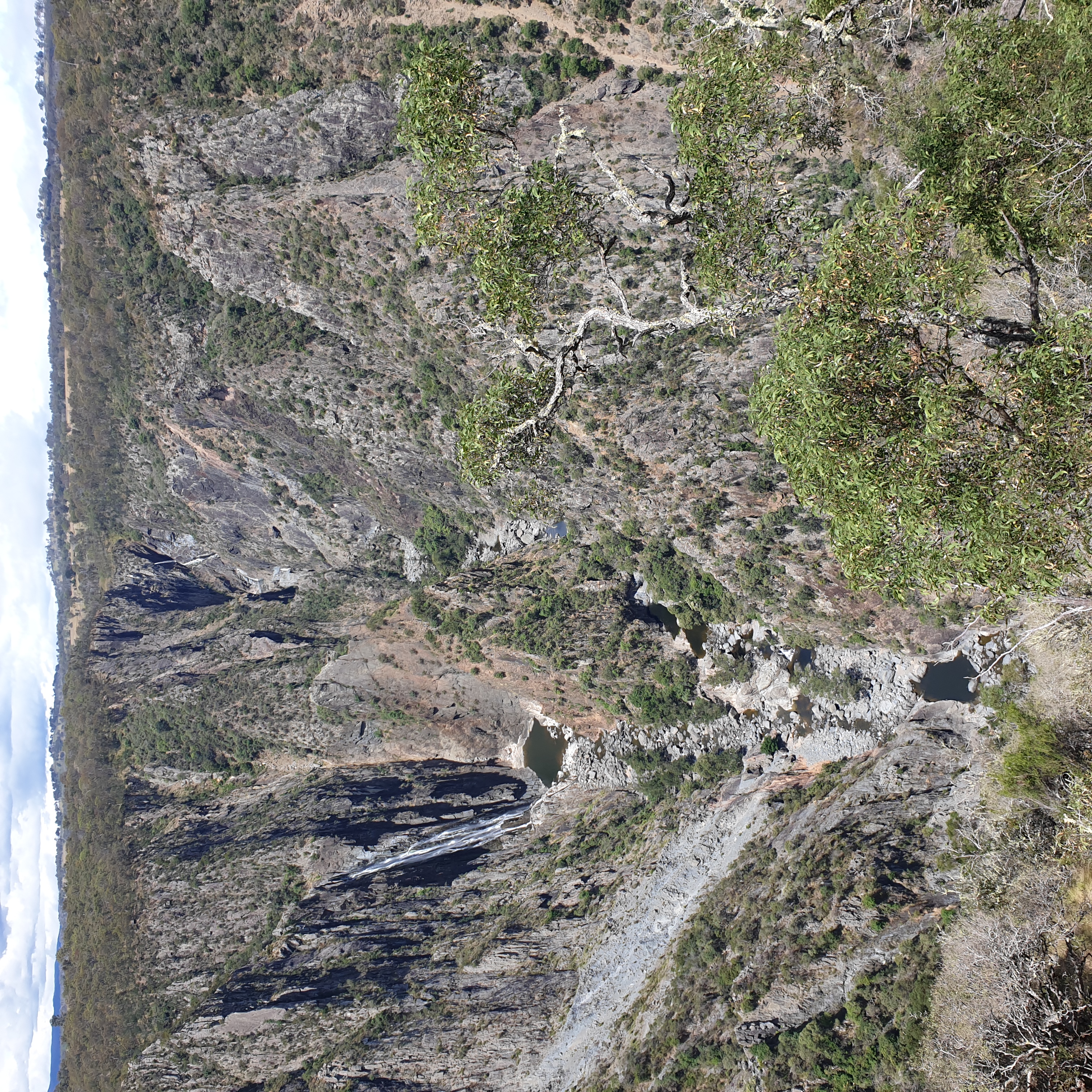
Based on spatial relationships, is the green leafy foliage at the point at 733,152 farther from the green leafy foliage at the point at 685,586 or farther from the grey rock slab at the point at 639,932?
the grey rock slab at the point at 639,932

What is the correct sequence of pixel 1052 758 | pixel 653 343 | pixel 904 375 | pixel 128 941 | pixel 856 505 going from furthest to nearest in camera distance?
1. pixel 128 941
2. pixel 653 343
3. pixel 1052 758
4. pixel 856 505
5. pixel 904 375

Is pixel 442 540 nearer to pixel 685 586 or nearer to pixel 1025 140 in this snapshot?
pixel 685 586

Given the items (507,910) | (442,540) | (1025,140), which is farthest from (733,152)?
(507,910)

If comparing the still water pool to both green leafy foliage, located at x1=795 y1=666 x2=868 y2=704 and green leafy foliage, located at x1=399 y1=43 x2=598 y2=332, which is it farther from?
green leafy foliage, located at x1=399 y1=43 x2=598 y2=332

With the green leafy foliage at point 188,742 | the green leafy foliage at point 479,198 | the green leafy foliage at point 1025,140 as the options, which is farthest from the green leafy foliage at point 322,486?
the green leafy foliage at point 1025,140

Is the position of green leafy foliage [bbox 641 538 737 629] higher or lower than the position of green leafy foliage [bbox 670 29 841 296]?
lower

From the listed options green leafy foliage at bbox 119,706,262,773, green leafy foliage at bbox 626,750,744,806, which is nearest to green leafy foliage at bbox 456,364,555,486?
green leafy foliage at bbox 626,750,744,806

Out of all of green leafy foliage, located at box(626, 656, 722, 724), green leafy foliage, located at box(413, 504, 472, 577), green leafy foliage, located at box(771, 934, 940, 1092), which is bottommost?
green leafy foliage, located at box(771, 934, 940, 1092)

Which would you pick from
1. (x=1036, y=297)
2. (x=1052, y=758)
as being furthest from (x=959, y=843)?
(x=1036, y=297)

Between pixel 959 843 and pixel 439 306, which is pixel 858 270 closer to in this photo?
pixel 959 843
